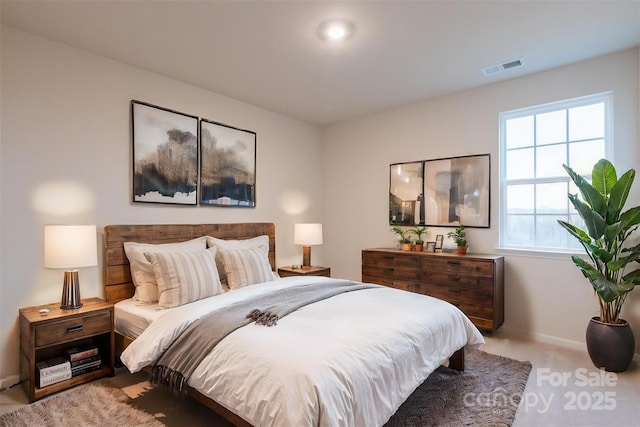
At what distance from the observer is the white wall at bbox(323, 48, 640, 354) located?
3.02 meters

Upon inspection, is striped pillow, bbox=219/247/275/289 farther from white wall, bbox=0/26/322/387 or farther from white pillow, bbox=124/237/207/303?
white wall, bbox=0/26/322/387

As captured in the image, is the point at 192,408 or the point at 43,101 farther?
the point at 43,101

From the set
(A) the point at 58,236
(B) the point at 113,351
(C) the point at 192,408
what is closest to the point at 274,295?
(C) the point at 192,408

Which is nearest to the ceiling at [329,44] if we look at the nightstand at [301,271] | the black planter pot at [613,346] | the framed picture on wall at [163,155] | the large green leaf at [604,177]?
the framed picture on wall at [163,155]

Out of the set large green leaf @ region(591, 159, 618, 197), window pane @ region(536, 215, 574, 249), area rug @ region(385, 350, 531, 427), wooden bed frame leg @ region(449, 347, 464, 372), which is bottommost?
area rug @ region(385, 350, 531, 427)

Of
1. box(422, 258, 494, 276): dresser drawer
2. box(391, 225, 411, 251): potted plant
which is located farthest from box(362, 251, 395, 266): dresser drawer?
box(422, 258, 494, 276): dresser drawer

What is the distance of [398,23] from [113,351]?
332 cm

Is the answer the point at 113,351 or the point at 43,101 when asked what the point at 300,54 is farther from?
the point at 113,351

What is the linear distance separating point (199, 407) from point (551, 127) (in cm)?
408

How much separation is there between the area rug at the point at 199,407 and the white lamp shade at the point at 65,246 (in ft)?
2.98

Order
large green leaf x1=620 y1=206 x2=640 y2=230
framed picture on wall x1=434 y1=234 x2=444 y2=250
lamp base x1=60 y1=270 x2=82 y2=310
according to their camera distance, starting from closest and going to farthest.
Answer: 1. lamp base x1=60 y1=270 x2=82 y2=310
2. large green leaf x1=620 y1=206 x2=640 y2=230
3. framed picture on wall x1=434 y1=234 x2=444 y2=250

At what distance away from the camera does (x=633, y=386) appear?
245 centimetres

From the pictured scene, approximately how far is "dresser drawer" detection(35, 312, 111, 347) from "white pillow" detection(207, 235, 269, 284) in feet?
3.48

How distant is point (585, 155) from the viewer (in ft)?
10.7
